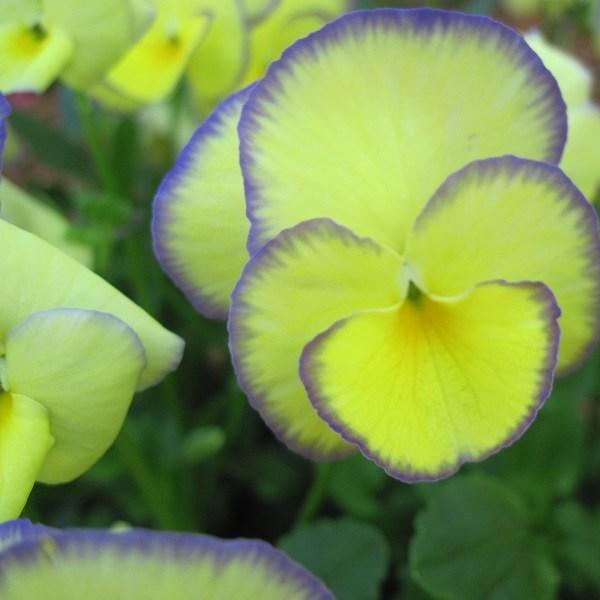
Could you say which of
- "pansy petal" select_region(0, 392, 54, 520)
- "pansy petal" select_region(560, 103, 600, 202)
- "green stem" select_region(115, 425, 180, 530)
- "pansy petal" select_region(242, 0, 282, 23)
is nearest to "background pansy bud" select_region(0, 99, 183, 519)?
"pansy petal" select_region(0, 392, 54, 520)

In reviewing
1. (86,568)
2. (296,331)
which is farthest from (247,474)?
(86,568)

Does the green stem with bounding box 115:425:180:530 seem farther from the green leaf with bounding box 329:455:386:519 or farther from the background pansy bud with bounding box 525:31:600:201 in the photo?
the background pansy bud with bounding box 525:31:600:201

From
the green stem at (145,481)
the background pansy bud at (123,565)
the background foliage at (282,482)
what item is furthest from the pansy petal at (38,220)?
the background pansy bud at (123,565)

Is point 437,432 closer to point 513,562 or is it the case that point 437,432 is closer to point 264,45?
point 513,562

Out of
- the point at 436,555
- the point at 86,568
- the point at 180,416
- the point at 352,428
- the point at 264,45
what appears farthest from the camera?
the point at 180,416

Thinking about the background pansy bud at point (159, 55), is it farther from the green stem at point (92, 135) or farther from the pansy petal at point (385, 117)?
the pansy petal at point (385, 117)

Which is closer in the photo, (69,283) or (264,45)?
(69,283)
